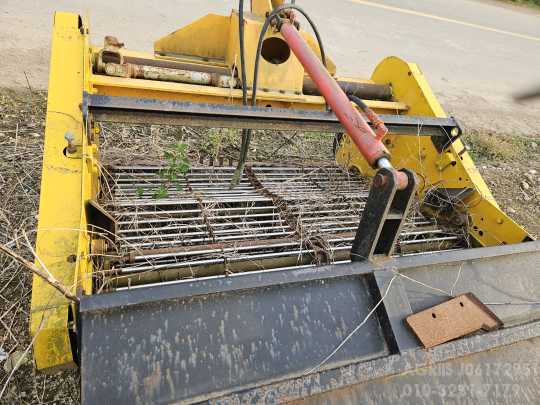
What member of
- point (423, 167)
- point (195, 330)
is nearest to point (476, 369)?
point (195, 330)

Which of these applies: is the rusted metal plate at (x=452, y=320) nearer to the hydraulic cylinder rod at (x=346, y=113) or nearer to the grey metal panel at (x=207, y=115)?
the hydraulic cylinder rod at (x=346, y=113)

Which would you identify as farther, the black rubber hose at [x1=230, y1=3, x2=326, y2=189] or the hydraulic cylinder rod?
the black rubber hose at [x1=230, y1=3, x2=326, y2=189]

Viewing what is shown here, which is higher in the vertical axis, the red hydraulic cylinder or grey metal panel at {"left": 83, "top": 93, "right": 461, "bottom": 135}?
the red hydraulic cylinder

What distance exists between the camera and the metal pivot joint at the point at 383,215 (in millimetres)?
1253

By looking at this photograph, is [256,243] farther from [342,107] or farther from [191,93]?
[191,93]

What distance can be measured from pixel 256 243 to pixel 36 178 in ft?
5.91

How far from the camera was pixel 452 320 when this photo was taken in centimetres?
144

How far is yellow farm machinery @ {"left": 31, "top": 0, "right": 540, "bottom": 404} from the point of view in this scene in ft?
3.98

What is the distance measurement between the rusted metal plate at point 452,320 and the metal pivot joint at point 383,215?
246 mm

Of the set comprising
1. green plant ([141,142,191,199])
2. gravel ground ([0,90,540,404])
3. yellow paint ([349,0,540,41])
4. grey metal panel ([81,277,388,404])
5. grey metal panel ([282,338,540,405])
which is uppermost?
yellow paint ([349,0,540,41])

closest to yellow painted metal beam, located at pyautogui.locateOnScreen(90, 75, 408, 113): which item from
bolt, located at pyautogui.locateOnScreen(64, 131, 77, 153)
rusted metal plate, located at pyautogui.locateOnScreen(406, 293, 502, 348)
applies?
bolt, located at pyautogui.locateOnScreen(64, 131, 77, 153)

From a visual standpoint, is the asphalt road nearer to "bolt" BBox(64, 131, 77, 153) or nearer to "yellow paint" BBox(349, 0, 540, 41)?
"yellow paint" BBox(349, 0, 540, 41)

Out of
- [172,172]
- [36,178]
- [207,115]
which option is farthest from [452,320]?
[36,178]

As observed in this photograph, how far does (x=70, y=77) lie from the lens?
6.39 feet
